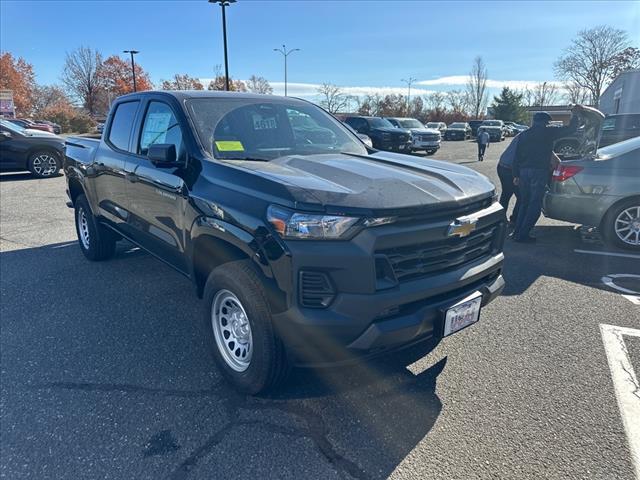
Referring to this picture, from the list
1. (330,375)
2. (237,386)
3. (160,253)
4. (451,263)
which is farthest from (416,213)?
(160,253)

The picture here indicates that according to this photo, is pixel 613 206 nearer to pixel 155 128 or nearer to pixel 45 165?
pixel 155 128

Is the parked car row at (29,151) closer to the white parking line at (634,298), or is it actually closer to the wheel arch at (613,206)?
the wheel arch at (613,206)

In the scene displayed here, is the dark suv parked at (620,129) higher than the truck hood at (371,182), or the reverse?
the dark suv parked at (620,129)

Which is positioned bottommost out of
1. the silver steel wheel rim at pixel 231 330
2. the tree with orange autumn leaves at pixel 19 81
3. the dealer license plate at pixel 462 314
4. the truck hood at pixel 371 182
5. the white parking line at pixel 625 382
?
the white parking line at pixel 625 382

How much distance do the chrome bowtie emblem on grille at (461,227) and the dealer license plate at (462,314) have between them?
0.40m

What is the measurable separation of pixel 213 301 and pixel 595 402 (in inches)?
100

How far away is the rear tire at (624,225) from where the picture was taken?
18.9 feet

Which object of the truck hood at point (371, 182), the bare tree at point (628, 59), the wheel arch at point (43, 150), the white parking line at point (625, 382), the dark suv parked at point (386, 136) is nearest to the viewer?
the truck hood at point (371, 182)

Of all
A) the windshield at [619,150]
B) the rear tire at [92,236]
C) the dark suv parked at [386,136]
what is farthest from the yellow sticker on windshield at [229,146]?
the dark suv parked at [386,136]

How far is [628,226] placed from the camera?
5812 millimetres

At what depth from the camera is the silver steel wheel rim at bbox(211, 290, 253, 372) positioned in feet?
9.08

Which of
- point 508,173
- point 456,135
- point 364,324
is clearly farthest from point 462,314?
point 456,135

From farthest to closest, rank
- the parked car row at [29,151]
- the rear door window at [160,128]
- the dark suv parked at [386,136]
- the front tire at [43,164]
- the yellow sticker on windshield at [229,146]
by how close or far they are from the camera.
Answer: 1. the dark suv parked at [386,136]
2. the front tire at [43,164]
3. the parked car row at [29,151]
4. the rear door window at [160,128]
5. the yellow sticker on windshield at [229,146]

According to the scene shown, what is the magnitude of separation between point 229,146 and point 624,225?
5.49 meters
